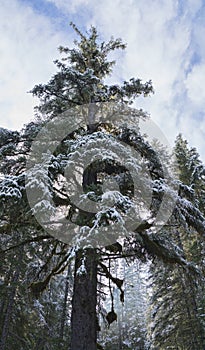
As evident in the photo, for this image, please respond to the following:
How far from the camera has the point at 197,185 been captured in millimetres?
13227

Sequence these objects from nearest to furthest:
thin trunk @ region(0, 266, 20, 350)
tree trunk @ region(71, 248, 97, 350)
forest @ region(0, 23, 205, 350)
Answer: forest @ region(0, 23, 205, 350)
tree trunk @ region(71, 248, 97, 350)
thin trunk @ region(0, 266, 20, 350)

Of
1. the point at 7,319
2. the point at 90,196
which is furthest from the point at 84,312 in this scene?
the point at 7,319

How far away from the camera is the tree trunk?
17.2 feet

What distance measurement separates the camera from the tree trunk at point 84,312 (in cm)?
524

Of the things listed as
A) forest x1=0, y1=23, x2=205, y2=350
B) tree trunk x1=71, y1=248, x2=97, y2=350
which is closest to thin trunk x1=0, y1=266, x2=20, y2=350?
forest x1=0, y1=23, x2=205, y2=350

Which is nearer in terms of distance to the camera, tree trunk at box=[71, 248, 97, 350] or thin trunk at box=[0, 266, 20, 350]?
tree trunk at box=[71, 248, 97, 350]

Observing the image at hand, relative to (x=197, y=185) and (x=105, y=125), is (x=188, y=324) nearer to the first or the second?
(x=197, y=185)

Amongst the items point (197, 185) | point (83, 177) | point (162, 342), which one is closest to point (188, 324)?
point (162, 342)

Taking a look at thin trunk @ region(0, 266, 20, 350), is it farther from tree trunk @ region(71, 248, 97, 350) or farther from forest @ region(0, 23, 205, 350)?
tree trunk @ region(71, 248, 97, 350)

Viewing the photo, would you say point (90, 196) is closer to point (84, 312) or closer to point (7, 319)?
point (84, 312)

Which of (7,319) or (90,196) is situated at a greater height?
(90,196)

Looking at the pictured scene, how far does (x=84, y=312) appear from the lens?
18.3 ft

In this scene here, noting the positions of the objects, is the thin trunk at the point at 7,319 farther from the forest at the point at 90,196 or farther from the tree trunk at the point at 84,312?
the tree trunk at the point at 84,312

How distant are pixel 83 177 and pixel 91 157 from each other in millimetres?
1509
